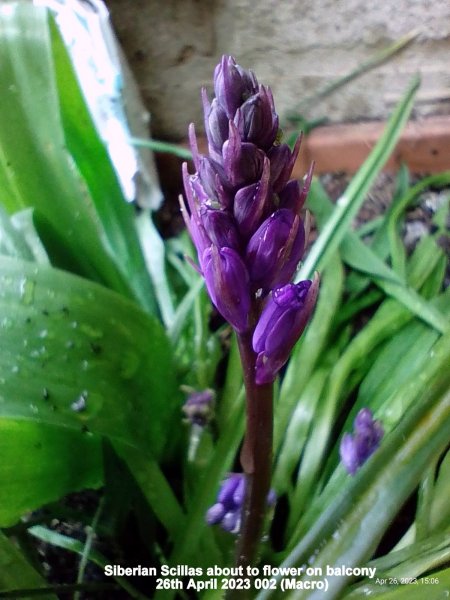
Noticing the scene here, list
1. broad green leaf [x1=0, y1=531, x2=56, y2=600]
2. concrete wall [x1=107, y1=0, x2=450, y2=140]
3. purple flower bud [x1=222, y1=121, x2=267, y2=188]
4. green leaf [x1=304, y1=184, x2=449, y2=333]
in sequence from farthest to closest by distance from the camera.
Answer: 1. concrete wall [x1=107, y1=0, x2=450, y2=140]
2. green leaf [x1=304, y1=184, x2=449, y2=333]
3. broad green leaf [x1=0, y1=531, x2=56, y2=600]
4. purple flower bud [x1=222, y1=121, x2=267, y2=188]

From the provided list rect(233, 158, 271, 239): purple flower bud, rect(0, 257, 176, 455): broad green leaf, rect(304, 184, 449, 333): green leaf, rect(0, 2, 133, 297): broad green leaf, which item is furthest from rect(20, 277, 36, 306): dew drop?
rect(304, 184, 449, 333): green leaf

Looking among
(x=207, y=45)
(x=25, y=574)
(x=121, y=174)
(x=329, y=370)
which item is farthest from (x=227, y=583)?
(x=207, y=45)

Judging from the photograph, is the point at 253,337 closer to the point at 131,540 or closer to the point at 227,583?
the point at 227,583

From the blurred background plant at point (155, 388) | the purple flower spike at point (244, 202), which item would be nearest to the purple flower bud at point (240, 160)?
the purple flower spike at point (244, 202)

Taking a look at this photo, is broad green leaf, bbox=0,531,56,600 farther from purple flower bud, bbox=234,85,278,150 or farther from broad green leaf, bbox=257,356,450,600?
purple flower bud, bbox=234,85,278,150

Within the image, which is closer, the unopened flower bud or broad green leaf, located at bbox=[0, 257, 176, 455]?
the unopened flower bud

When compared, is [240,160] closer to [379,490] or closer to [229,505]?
[379,490]

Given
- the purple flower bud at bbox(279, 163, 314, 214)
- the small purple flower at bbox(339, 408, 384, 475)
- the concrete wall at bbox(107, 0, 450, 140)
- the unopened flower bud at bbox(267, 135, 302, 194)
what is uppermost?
the unopened flower bud at bbox(267, 135, 302, 194)
